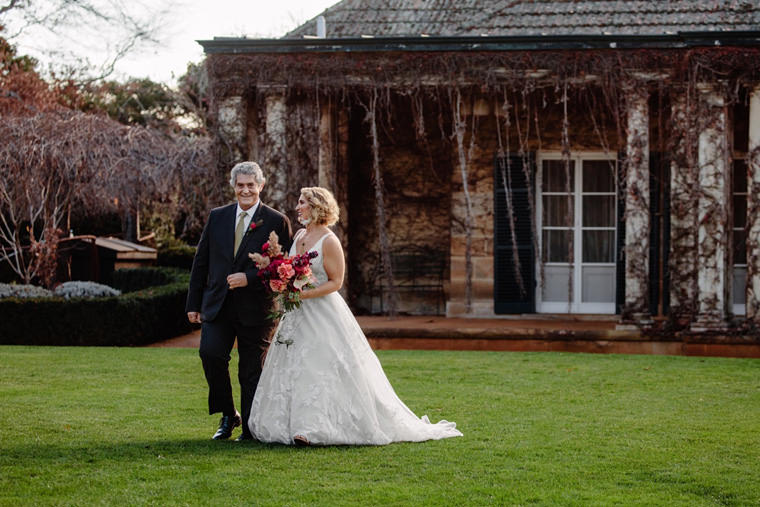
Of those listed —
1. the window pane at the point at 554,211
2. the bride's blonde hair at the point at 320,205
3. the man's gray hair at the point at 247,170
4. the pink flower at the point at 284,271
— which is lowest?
the pink flower at the point at 284,271

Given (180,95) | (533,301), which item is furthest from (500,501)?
(180,95)

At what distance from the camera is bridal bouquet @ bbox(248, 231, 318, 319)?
6.34 m

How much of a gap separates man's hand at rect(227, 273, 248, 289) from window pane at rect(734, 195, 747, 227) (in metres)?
10.2

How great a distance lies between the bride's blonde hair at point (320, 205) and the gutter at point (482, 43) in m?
6.78

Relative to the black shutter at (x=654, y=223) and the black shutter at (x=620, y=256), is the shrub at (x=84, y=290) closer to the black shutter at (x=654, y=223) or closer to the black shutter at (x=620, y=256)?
the black shutter at (x=620, y=256)

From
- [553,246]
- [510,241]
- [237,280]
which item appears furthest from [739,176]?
[237,280]

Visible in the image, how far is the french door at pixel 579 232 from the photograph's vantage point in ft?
50.0

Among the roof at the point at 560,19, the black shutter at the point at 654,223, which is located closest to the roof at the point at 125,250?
the roof at the point at 560,19

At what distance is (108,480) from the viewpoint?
17.9ft

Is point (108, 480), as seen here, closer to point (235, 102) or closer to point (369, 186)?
point (235, 102)

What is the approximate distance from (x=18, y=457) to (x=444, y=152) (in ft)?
34.8

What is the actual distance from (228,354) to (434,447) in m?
1.47

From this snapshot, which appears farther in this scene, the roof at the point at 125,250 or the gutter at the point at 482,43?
the roof at the point at 125,250

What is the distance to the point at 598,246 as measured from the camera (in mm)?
15297
